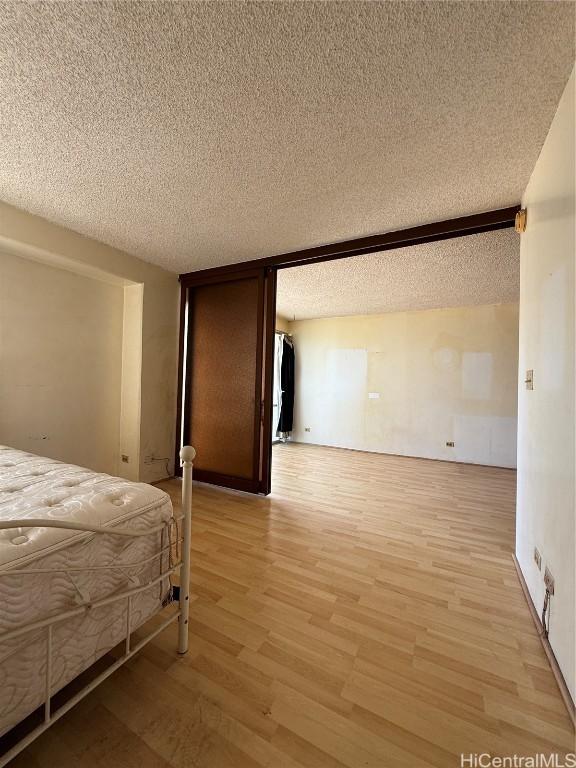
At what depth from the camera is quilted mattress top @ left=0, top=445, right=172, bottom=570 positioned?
2.70 feet

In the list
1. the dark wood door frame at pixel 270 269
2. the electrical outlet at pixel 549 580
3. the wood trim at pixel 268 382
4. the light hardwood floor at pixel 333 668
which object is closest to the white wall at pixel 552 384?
the electrical outlet at pixel 549 580

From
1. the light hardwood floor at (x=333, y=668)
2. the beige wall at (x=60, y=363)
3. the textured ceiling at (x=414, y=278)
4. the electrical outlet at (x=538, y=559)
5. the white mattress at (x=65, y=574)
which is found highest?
the textured ceiling at (x=414, y=278)

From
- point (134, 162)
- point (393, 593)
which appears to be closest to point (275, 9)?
point (134, 162)

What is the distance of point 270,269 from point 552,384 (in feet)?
8.25

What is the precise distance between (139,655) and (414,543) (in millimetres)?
1839

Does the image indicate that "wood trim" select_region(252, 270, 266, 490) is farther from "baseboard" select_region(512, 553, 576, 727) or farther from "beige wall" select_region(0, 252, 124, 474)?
"baseboard" select_region(512, 553, 576, 727)

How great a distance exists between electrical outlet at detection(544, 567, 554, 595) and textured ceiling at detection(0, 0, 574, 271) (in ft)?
6.83

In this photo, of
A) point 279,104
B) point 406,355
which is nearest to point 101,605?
point 279,104

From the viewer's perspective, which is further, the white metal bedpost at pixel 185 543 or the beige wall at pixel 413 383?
the beige wall at pixel 413 383

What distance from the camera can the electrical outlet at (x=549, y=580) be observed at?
4.15 feet

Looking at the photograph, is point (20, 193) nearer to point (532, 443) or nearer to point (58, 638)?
point (58, 638)

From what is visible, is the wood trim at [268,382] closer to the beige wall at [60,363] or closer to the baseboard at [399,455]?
the beige wall at [60,363]

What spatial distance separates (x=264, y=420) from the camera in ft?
10.00

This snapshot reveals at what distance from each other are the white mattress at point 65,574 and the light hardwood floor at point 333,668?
0.25 metres
